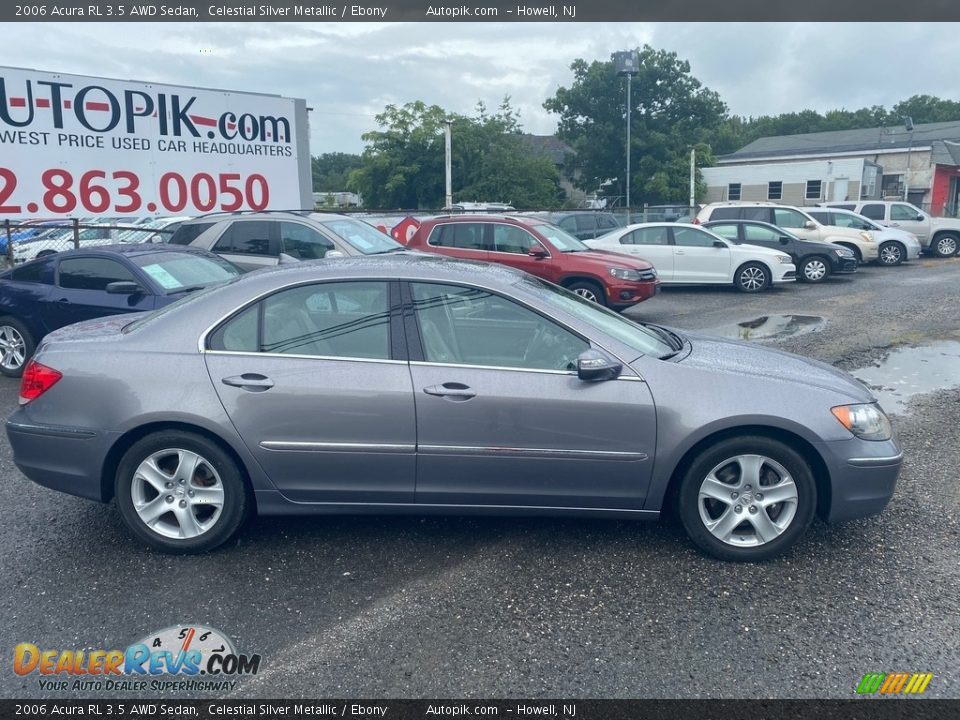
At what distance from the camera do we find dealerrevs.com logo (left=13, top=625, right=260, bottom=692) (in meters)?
3.14

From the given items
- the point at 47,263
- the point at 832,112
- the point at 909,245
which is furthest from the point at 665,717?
the point at 832,112

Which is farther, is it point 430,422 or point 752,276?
point 752,276

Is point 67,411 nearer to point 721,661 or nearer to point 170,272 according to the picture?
point 721,661

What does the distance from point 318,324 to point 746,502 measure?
7.84 ft

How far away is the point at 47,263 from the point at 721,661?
8.02 m

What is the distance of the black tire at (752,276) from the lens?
15367 mm

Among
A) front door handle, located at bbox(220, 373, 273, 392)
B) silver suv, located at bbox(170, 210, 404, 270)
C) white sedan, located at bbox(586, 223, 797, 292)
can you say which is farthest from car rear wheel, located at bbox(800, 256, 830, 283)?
front door handle, located at bbox(220, 373, 273, 392)

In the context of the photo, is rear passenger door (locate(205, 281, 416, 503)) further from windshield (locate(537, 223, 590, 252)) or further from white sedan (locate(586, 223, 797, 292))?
white sedan (locate(586, 223, 797, 292))

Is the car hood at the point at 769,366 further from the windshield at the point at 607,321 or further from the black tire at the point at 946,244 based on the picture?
the black tire at the point at 946,244

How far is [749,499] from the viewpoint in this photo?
157 inches

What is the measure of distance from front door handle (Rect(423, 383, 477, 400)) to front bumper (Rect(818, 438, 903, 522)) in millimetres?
1768

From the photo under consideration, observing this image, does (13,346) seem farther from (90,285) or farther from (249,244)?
(249,244)

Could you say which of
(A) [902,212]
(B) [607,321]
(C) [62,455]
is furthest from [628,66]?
(C) [62,455]

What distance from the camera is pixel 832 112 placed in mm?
88625
